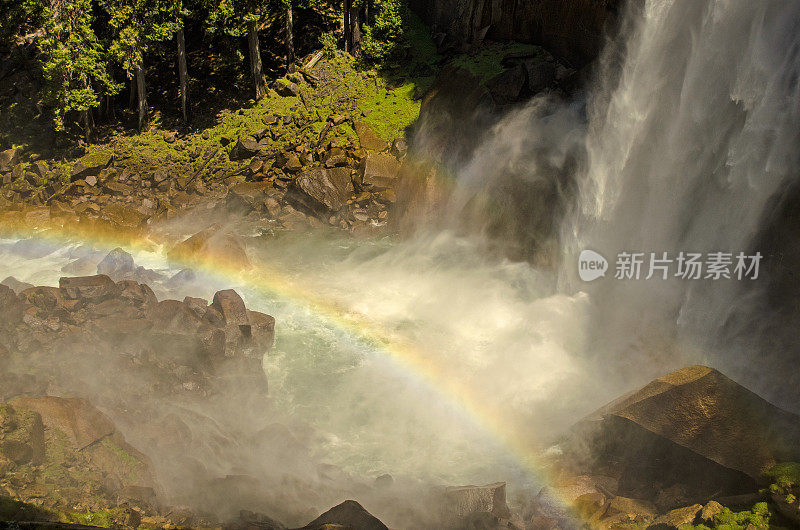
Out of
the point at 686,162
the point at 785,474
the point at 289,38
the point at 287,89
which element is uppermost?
the point at 686,162

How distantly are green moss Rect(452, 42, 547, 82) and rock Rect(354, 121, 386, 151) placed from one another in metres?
4.82

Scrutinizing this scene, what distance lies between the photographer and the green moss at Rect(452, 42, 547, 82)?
79.3 feet

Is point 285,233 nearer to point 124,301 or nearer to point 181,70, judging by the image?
point 124,301

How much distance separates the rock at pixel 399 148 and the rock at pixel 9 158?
→ 1806 cm

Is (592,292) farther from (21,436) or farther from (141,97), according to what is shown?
(141,97)

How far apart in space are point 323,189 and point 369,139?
12.0 ft

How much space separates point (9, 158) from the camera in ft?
89.2

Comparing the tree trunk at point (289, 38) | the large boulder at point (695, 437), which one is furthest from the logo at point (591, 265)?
the tree trunk at point (289, 38)

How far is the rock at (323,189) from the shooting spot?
2409cm

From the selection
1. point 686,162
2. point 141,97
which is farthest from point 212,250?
point 686,162

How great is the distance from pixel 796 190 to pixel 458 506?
1000cm

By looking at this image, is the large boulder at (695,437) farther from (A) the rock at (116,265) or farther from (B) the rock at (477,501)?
(A) the rock at (116,265)

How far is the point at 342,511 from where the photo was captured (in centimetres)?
927

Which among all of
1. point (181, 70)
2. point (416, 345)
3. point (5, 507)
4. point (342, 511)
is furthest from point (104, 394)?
point (181, 70)
